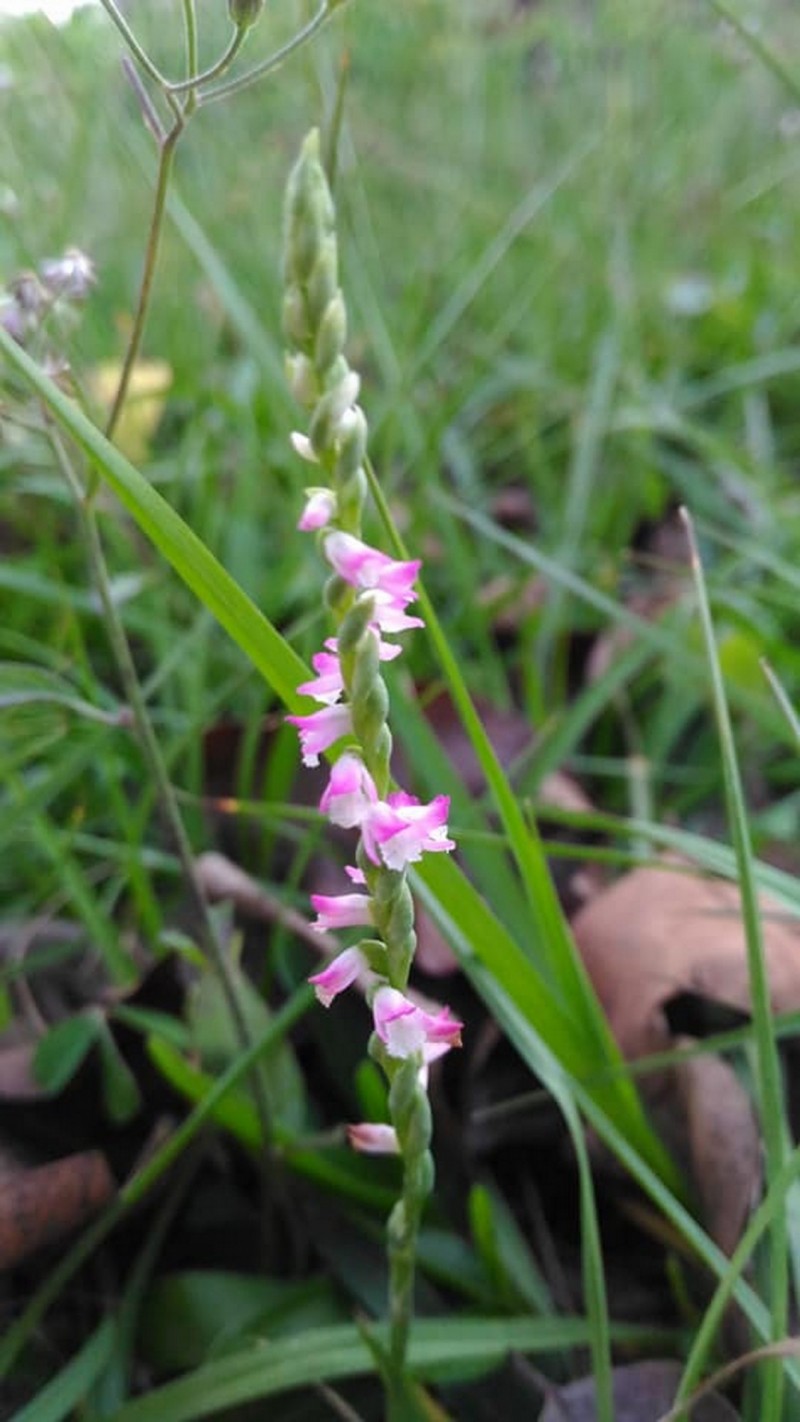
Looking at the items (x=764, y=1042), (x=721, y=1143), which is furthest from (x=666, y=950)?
(x=764, y=1042)

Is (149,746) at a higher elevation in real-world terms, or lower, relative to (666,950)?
higher

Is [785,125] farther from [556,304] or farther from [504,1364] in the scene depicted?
[504,1364]

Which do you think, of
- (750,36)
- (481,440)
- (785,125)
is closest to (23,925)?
(750,36)

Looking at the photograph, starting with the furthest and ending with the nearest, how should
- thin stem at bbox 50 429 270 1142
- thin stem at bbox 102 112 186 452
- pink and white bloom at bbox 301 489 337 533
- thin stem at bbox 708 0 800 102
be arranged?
thin stem at bbox 708 0 800 102, thin stem at bbox 50 429 270 1142, thin stem at bbox 102 112 186 452, pink and white bloom at bbox 301 489 337 533

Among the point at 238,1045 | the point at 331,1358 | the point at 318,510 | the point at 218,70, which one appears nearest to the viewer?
the point at 318,510

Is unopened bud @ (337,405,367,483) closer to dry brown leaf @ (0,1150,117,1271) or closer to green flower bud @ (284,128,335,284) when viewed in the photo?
green flower bud @ (284,128,335,284)

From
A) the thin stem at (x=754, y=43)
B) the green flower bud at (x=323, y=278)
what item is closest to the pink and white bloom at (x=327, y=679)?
the green flower bud at (x=323, y=278)

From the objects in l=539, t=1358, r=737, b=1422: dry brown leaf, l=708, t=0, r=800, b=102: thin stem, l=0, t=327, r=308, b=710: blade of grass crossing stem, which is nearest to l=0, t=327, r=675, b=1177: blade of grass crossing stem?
l=0, t=327, r=308, b=710: blade of grass crossing stem

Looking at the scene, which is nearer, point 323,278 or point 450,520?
point 323,278

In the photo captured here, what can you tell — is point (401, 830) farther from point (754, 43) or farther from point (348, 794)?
point (754, 43)
